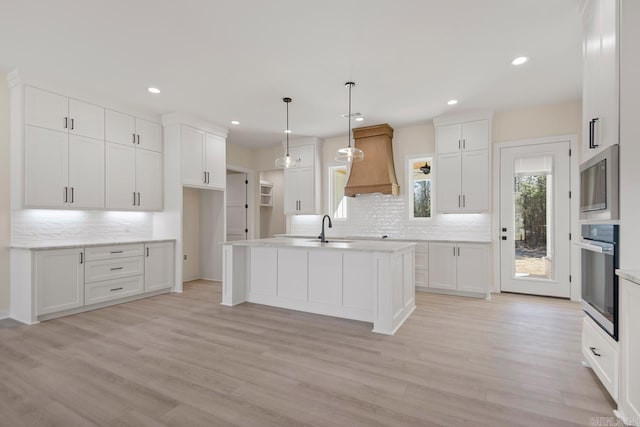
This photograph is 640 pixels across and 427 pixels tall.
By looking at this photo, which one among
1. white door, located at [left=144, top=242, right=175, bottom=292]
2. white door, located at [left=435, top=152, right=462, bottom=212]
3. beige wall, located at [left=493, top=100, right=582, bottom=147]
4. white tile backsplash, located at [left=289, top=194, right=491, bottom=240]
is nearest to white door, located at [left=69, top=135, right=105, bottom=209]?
white door, located at [left=144, top=242, right=175, bottom=292]

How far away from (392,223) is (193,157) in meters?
3.74

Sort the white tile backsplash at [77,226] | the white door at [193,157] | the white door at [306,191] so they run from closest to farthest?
the white tile backsplash at [77,226], the white door at [193,157], the white door at [306,191]

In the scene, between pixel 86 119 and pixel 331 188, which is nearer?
pixel 86 119

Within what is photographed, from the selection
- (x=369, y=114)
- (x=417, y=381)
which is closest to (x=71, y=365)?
(x=417, y=381)

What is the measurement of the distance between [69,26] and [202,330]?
10.1 ft

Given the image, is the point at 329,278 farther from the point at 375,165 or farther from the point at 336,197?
the point at 336,197

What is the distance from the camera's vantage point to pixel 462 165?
5.06 m

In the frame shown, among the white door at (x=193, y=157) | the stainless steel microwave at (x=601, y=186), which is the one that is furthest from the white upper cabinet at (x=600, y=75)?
the white door at (x=193, y=157)

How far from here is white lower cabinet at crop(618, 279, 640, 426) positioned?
1.61 m

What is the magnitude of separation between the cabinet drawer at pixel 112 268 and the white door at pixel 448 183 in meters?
4.82

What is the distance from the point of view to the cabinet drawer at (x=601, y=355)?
1.91 meters

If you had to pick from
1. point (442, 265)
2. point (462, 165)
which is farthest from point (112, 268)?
point (462, 165)

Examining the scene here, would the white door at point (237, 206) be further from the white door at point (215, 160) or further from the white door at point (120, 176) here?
the white door at point (120, 176)

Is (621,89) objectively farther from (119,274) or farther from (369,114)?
(119,274)
